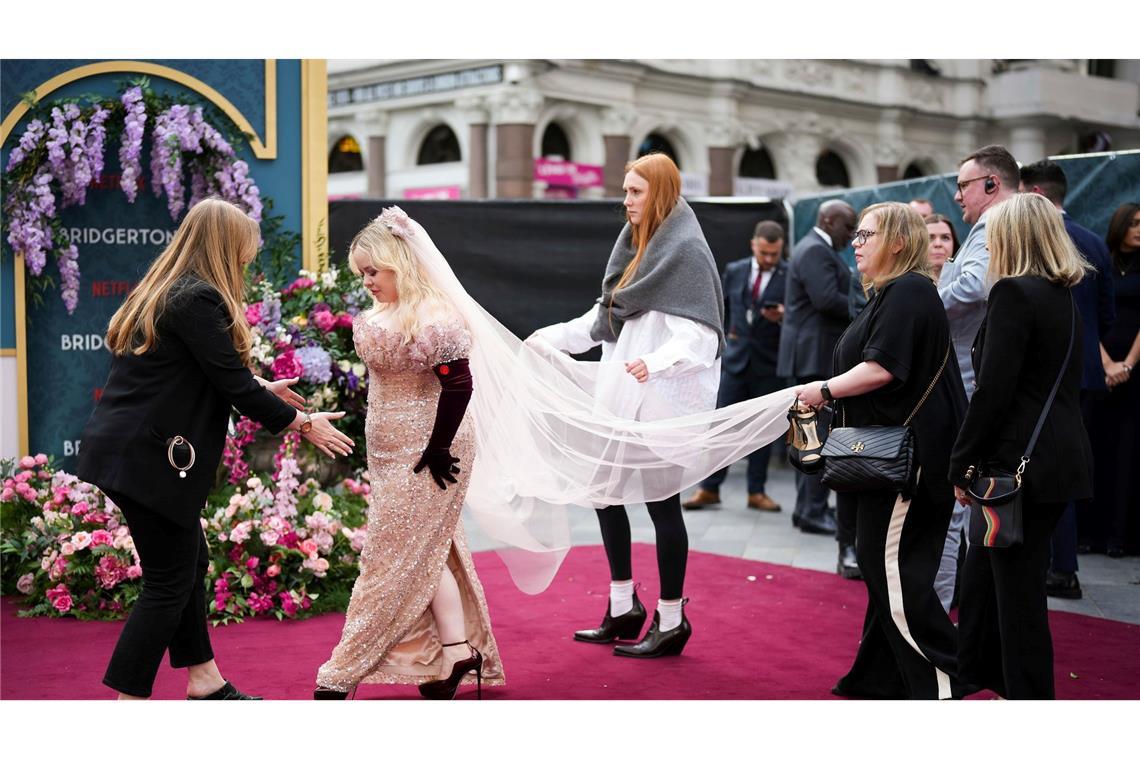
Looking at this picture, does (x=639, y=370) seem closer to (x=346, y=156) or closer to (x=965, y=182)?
(x=965, y=182)

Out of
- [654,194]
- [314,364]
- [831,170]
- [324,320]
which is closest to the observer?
[654,194]

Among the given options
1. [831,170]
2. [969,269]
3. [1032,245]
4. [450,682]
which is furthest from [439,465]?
[831,170]

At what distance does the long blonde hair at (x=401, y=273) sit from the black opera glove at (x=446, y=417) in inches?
7.6

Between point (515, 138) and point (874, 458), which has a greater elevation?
point (515, 138)

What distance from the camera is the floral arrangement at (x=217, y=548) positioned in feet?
18.0

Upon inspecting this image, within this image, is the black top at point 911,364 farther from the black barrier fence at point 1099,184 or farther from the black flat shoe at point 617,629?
the black barrier fence at point 1099,184

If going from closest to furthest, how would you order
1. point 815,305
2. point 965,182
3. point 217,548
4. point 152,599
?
point 152,599
point 965,182
point 217,548
point 815,305

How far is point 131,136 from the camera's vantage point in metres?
6.23

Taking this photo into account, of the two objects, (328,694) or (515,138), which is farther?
(515,138)

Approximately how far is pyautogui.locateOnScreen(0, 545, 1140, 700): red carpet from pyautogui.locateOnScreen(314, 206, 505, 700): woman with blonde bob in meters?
0.29

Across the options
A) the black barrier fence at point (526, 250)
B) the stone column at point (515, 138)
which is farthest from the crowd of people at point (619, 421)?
the stone column at point (515, 138)

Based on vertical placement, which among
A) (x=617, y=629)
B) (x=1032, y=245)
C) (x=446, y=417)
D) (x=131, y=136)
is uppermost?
(x=131, y=136)

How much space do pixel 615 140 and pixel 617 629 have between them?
19591 mm

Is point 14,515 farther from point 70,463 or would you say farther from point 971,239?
point 971,239
